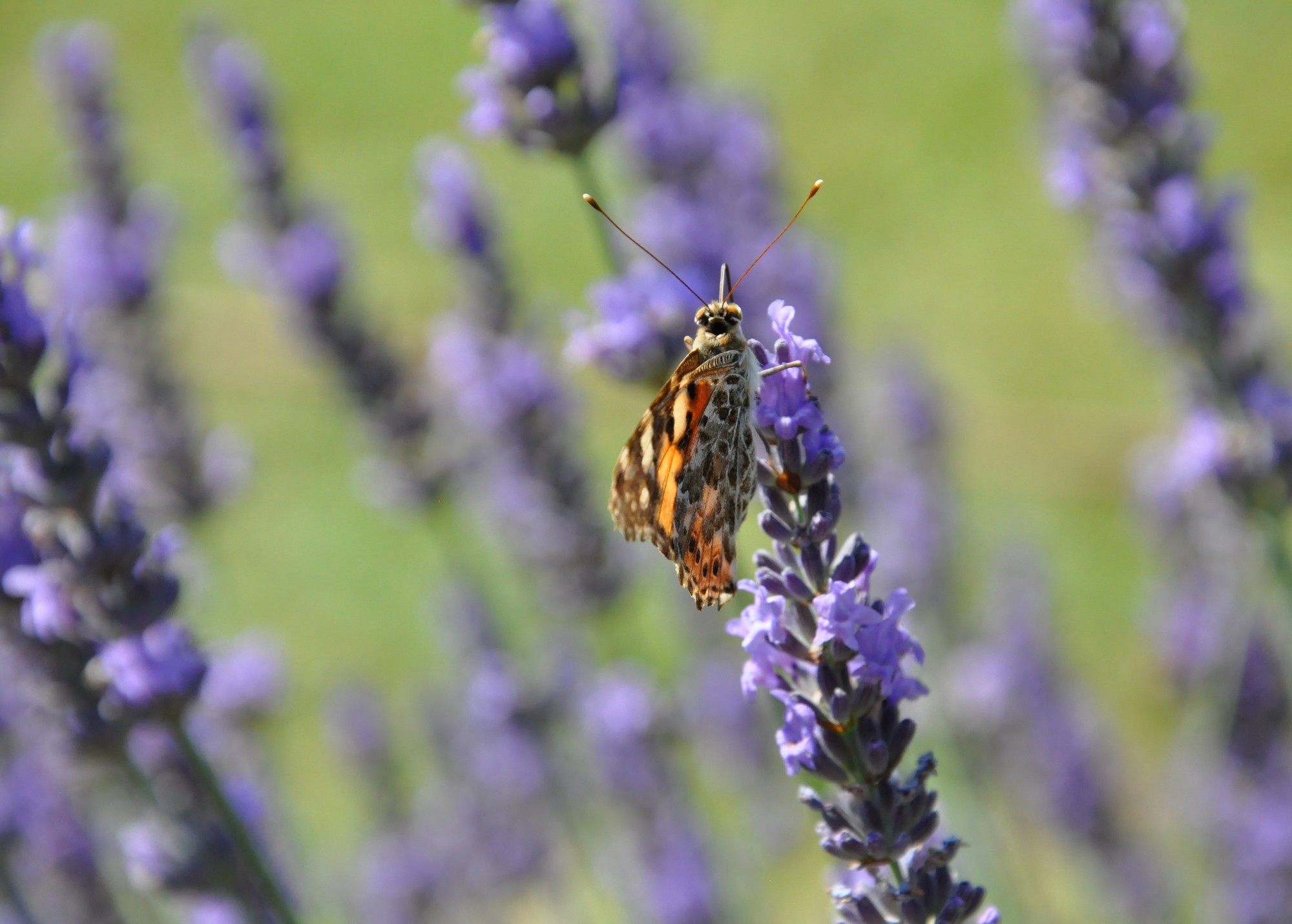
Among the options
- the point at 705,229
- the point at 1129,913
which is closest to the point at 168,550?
the point at 705,229

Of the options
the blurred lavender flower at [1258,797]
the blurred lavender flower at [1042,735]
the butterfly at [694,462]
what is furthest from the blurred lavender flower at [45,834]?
the blurred lavender flower at [1258,797]

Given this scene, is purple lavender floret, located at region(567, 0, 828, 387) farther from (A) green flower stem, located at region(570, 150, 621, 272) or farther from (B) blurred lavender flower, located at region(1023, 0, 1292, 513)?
(B) blurred lavender flower, located at region(1023, 0, 1292, 513)

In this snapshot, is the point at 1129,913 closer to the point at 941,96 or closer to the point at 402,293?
the point at 941,96

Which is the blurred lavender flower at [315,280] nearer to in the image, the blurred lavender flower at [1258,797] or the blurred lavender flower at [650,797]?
the blurred lavender flower at [650,797]

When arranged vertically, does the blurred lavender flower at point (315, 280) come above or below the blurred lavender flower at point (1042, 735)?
above

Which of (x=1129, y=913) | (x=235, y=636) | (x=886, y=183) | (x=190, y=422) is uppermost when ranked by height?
(x=886, y=183)

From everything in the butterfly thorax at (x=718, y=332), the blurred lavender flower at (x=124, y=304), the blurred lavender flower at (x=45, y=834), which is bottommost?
the butterfly thorax at (x=718, y=332)
